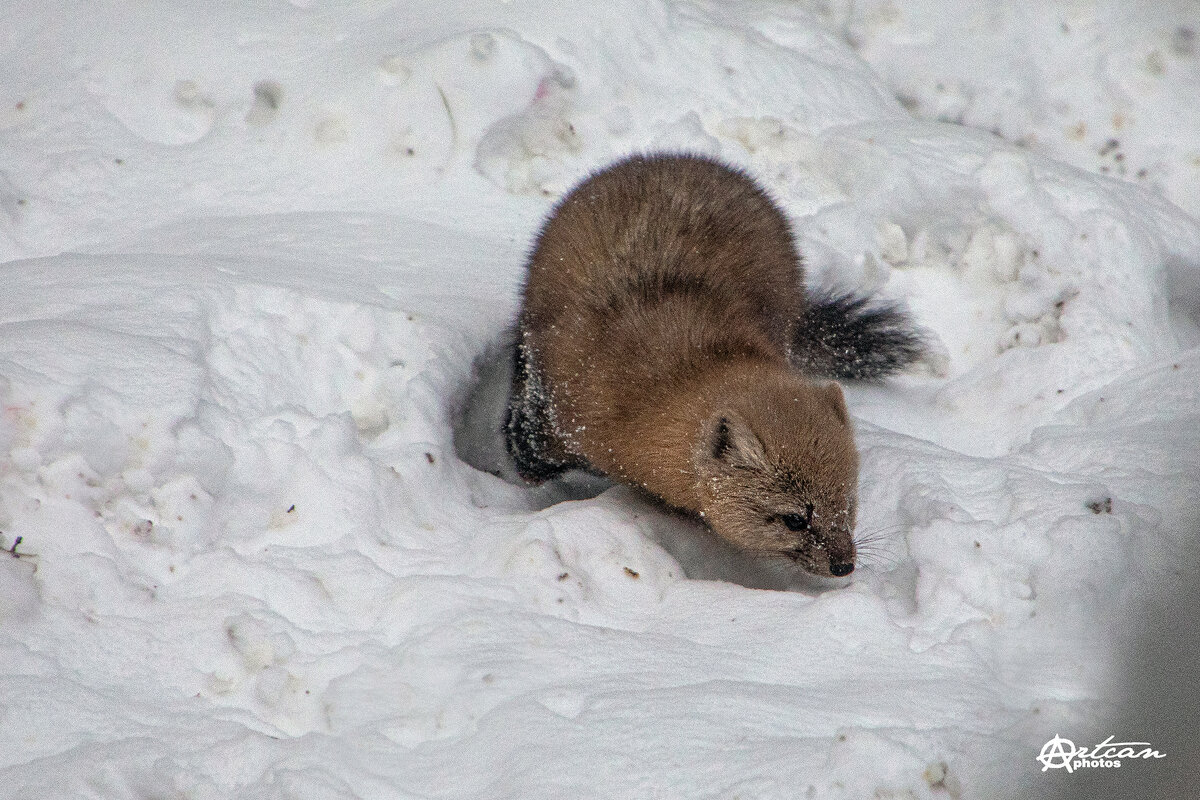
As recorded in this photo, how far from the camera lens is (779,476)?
3309 millimetres

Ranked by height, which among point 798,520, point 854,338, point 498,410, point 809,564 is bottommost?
point 498,410

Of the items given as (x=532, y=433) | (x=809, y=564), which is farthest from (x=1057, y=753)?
(x=532, y=433)

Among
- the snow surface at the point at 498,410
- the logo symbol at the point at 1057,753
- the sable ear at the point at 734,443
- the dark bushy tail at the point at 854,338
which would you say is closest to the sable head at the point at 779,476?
the sable ear at the point at 734,443

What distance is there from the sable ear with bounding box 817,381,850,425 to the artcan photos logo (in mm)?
1389

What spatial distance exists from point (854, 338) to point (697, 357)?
33.4 inches

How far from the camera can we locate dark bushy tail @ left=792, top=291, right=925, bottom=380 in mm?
4062

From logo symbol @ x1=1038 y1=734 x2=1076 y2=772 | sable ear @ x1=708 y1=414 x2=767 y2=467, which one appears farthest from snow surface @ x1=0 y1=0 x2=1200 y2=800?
sable ear @ x1=708 y1=414 x2=767 y2=467

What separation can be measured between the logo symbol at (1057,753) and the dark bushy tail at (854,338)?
2020 mm

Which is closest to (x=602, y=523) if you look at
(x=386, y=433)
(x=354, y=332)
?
(x=386, y=433)

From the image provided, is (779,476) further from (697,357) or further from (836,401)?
(697,357)

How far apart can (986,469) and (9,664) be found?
2658 mm

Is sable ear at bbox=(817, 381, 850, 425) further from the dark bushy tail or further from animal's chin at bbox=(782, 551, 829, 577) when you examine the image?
the dark bushy tail

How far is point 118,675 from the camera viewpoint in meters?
2.44

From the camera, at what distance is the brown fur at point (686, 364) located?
3.30 m
